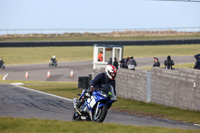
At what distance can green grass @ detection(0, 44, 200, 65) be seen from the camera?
209 ft

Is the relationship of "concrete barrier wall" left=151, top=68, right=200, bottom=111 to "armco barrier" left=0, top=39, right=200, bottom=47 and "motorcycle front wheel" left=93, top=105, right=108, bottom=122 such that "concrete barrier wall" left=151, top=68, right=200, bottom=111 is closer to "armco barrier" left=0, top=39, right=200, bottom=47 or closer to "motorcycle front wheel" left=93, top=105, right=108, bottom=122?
"motorcycle front wheel" left=93, top=105, right=108, bottom=122

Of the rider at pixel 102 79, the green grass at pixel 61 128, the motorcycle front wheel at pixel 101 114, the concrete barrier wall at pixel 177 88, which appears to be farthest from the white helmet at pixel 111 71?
the concrete barrier wall at pixel 177 88

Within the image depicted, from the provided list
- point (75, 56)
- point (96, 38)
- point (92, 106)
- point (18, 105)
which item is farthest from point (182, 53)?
point (92, 106)

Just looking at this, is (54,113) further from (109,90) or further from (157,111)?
(109,90)

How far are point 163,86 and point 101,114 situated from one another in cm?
858

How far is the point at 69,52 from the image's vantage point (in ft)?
229

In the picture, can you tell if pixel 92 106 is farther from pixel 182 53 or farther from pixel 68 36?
pixel 68 36

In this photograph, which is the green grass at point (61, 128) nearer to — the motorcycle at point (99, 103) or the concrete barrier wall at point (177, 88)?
the motorcycle at point (99, 103)

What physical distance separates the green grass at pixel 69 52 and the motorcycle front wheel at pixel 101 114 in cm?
5094

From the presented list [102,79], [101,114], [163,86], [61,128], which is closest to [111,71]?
[102,79]

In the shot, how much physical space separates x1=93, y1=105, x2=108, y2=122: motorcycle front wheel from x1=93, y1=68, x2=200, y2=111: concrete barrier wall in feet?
21.7

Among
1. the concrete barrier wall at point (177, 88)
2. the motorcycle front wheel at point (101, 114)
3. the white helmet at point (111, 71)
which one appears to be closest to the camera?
the motorcycle front wheel at point (101, 114)

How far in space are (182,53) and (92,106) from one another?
182 feet

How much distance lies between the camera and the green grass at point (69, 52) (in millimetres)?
63844
